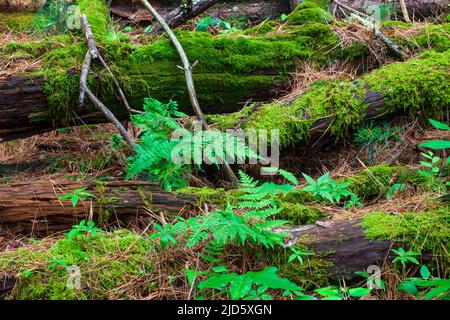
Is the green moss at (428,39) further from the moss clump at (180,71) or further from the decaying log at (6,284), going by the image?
the decaying log at (6,284)

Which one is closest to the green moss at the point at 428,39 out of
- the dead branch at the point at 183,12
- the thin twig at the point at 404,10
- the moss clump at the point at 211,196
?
the thin twig at the point at 404,10

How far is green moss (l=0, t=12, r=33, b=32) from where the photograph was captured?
6.29 metres

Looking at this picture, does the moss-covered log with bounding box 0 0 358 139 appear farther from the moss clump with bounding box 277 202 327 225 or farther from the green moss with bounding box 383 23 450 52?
the moss clump with bounding box 277 202 327 225

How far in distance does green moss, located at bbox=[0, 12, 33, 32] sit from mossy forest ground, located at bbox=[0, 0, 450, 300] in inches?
6.6

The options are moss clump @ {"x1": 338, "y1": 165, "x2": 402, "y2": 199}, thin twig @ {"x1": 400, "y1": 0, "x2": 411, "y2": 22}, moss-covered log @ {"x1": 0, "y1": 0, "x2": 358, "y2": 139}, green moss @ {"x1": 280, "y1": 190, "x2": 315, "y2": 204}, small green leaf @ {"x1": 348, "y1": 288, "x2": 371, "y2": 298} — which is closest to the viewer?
small green leaf @ {"x1": 348, "y1": 288, "x2": 371, "y2": 298}

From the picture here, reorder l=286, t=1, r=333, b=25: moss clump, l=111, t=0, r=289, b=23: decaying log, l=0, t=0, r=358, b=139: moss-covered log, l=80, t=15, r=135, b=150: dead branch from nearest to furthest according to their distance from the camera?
l=80, t=15, r=135, b=150: dead branch, l=0, t=0, r=358, b=139: moss-covered log, l=286, t=1, r=333, b=25: moss clump, l=111, t=0, r=289, b=23: decaying log

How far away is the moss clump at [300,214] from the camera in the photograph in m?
3.02

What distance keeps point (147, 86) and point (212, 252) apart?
213cm

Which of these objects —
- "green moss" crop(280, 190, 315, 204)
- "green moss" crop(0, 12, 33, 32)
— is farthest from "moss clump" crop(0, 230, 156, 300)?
"green moss" crop(0, 12, 33, 32)

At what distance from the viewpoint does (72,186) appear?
3.26 metres

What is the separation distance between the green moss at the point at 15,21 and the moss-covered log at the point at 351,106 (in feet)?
11.9

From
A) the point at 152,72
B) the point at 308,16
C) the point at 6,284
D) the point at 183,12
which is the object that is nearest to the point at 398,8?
the point at 308,16

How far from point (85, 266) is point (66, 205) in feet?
2.19
